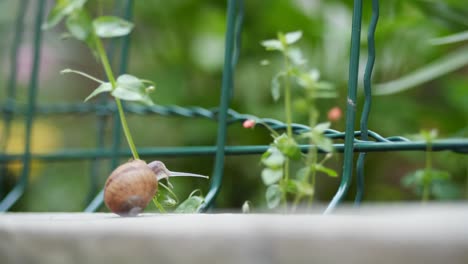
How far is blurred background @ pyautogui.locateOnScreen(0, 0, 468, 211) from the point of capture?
1.84 meters

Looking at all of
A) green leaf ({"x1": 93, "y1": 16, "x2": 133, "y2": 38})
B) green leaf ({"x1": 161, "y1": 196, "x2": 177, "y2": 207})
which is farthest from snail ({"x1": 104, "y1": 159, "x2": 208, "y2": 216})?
green leaf ({"x1": 93, "y1": 16, "x2": 133, "y2": 38})

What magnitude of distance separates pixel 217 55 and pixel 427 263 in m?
1.77

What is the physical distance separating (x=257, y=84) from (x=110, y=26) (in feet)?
4.09

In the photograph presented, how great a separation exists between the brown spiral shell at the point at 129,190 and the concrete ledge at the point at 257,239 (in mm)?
126

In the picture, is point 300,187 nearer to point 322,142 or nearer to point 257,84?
point 322,142

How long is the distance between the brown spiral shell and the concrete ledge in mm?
126

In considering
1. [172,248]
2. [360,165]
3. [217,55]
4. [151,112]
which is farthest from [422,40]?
[172,248]

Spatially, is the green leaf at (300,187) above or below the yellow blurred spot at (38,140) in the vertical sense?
above

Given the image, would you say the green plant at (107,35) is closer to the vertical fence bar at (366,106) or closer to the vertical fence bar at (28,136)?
the vertical fence bar at (366,106)

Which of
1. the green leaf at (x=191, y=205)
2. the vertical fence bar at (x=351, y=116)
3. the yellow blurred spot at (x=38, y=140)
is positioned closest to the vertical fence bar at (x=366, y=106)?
the vertical fence bar at (x=351, y=116)

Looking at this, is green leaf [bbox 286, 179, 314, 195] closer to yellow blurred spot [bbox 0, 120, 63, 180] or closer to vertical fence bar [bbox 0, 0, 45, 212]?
vertical fence bar [bbox 0, 0, 45, 212]

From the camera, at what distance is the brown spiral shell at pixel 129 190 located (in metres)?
0.74

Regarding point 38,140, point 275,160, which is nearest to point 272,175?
point 275,160

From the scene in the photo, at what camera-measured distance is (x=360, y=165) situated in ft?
2.70
